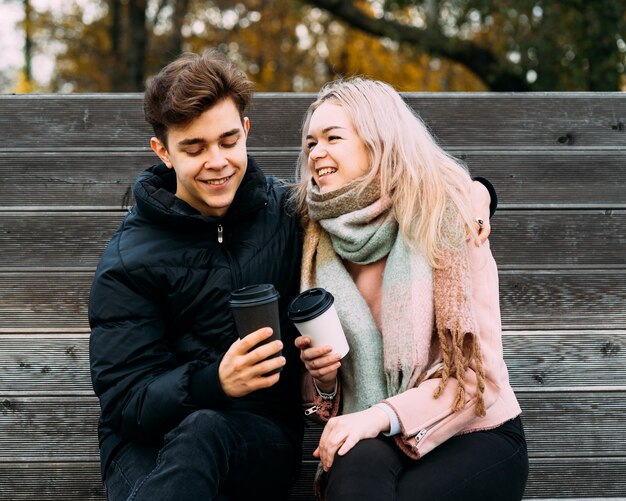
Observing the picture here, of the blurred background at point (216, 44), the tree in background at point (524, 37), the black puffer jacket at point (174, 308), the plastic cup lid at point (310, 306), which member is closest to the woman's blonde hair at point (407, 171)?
the black puffer jacket at point (174, 308)

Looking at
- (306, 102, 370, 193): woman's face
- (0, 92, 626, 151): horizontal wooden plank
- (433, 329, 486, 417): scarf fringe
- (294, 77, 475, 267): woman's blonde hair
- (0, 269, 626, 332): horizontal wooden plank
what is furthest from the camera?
(0, 92, 626, 151): horizontal wooden plank

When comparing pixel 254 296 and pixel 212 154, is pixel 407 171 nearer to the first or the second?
pixel 212 154

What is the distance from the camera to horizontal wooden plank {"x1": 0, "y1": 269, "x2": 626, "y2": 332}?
9.41 feet

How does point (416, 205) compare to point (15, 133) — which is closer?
point (416, 205)

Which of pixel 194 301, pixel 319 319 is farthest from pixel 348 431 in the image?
pixel 194 301

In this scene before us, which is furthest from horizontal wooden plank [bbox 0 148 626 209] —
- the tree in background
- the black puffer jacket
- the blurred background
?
the blurred background

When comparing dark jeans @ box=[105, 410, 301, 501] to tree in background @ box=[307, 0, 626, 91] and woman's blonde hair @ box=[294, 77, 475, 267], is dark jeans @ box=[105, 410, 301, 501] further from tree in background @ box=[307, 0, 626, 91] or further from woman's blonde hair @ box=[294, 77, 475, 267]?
tree in background @ box=[307, 0, 626, 91]

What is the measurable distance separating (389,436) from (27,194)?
→ 164cm

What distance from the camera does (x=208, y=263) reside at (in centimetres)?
233

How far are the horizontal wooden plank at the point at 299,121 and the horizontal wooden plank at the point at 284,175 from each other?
5 centimetres

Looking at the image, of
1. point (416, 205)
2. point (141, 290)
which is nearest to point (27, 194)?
point (141, 290)

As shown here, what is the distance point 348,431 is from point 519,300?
106 cm

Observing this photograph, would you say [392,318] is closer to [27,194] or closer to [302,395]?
[302,395]

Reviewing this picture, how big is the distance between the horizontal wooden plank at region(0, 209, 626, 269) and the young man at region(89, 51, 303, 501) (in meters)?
0.58
